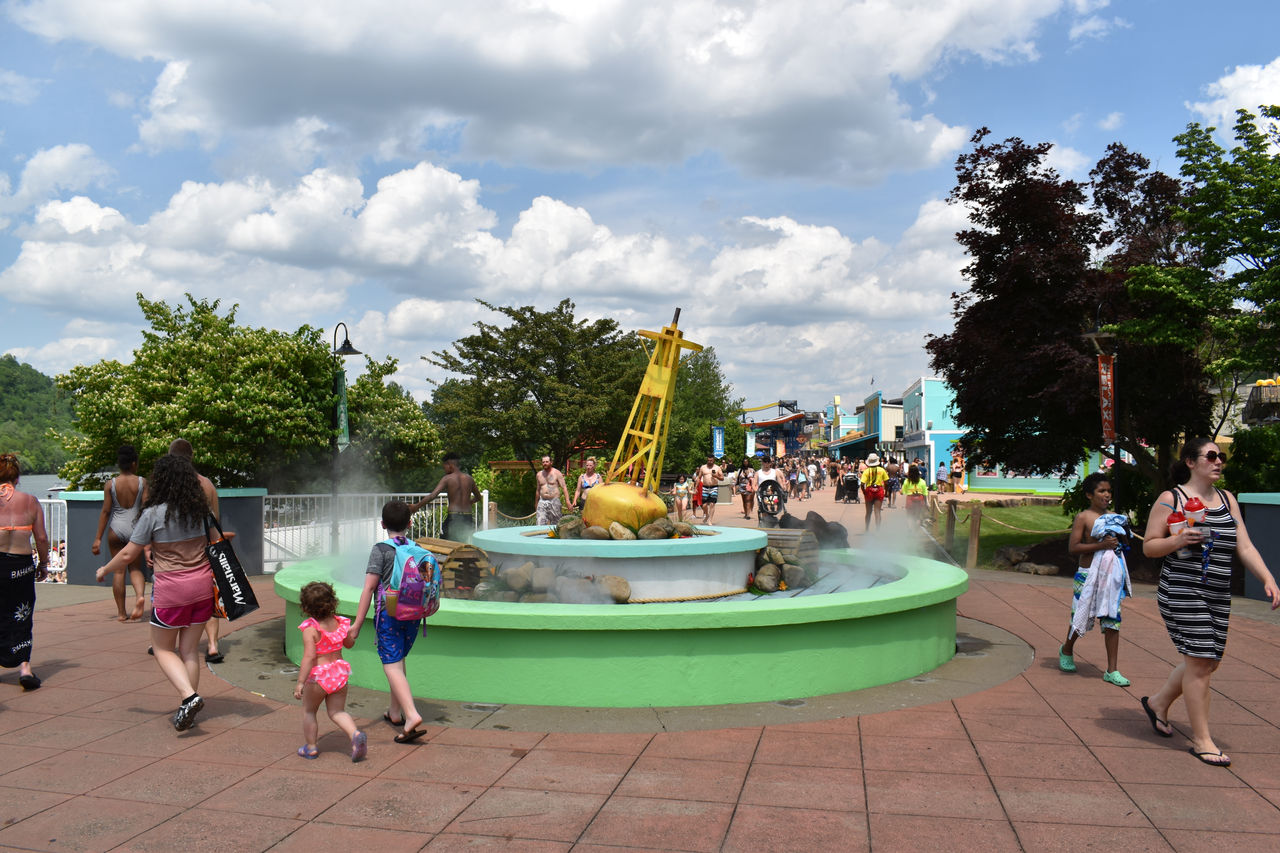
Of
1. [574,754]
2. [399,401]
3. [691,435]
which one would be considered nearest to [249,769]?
[574,754]

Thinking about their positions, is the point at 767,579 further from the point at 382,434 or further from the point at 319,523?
the point at 382,434

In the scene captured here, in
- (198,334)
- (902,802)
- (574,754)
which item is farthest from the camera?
(198,334)

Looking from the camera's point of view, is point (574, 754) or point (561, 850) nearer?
point (561, 850)

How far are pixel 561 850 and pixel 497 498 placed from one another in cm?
2508

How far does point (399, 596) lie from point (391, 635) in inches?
9.8

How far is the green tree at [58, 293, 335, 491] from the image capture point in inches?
720

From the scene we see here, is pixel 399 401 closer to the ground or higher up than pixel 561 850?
higher up

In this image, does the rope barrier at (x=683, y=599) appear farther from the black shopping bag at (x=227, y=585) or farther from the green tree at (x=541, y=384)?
the green tree at (x=541, y=384)

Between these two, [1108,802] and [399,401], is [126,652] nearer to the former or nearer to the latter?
[1108,802]

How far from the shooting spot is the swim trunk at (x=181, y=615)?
5285mm

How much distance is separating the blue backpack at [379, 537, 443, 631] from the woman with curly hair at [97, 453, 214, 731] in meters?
1.30

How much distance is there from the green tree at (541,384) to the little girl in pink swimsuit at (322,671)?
23013mm

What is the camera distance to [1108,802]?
420 cm

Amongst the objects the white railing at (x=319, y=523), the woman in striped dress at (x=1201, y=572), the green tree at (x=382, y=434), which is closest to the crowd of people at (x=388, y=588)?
the woman in striped dress at (x=1201, y=572)
